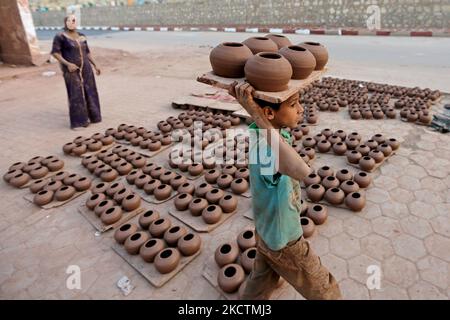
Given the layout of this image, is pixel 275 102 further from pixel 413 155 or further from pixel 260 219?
pixel 413 155

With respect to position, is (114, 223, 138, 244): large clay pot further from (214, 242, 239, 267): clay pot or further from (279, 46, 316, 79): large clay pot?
(279, 46, 316, 79): large clay pot

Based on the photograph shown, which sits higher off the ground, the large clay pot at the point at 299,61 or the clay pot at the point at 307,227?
the large clay pot at the point at 299,61

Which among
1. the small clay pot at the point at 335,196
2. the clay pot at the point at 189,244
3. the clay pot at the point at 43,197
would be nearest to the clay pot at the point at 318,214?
the small clay pot at the point at 335,196

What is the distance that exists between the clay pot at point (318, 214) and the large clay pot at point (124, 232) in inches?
73.8

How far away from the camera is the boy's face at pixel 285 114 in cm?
176

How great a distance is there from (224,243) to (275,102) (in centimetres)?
188

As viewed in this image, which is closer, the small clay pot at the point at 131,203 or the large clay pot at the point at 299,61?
the large clay pot at the point at 299,61

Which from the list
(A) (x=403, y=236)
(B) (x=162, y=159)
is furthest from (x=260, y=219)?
(B) (x=162, y=159)

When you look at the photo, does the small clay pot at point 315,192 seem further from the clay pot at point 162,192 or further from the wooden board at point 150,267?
the clay pot at point 162,192

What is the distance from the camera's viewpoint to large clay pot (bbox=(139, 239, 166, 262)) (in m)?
2.90

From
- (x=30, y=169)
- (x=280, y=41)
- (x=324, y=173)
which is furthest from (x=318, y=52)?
(x=30, y=169)

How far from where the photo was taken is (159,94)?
849 cm

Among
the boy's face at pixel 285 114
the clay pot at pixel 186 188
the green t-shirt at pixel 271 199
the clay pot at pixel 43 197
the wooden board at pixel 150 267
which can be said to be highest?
the boy's face at pixel 285 114

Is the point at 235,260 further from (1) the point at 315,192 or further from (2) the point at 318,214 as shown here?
(1) the point at 315,192
